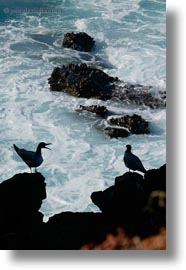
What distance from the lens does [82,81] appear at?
14.7 feet

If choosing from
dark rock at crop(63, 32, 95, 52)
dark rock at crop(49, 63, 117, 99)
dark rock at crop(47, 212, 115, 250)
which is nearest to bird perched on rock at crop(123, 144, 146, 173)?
dark rock at crop(47, 212, 115, 250)

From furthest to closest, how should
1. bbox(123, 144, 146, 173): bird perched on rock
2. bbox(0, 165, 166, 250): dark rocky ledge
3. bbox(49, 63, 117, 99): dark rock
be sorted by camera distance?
bbox(49, 63, 117, 99): dark rock
bbox(123, 144, 146, 173): bird perched on rock
bbox(0, 165, 166, 250): dark rocky ledge

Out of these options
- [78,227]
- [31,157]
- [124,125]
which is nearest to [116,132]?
[124,125]

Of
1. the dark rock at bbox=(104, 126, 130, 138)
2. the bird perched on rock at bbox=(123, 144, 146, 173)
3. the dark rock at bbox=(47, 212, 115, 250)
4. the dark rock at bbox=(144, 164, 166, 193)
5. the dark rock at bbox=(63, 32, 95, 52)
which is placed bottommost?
the dark rock at bbox=(47, 212, 115, 250)

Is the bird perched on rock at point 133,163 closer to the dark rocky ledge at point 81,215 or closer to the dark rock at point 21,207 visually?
the dark rocky ledge at point 81,215

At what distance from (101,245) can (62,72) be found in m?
1.35

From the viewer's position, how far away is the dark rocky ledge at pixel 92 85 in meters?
4.39

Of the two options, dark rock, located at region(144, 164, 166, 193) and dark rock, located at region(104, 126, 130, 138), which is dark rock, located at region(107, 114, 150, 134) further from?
dark rock, located at region(144, 164, 166, 193)

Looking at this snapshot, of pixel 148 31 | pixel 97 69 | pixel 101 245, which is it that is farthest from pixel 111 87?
pixel 101 245

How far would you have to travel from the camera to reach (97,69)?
4.49 meters

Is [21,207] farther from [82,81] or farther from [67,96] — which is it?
[82,81]

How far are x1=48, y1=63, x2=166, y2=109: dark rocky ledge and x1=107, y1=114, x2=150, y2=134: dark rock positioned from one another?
0.60 ft

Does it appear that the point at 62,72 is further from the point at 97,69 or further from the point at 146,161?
the point at 146,161

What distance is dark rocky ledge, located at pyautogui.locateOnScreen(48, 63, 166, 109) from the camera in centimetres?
439
